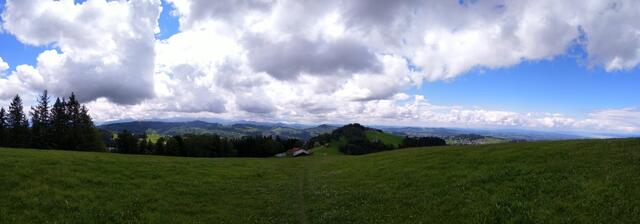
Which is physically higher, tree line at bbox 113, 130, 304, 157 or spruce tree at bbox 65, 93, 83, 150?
spruce tree at bbox 65, 93, 83, 150

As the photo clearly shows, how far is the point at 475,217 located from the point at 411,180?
36.8 feet

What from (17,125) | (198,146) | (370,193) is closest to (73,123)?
(17,125)

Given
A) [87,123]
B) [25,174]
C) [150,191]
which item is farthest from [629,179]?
[87,123]

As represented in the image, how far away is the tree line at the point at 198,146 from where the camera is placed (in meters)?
116

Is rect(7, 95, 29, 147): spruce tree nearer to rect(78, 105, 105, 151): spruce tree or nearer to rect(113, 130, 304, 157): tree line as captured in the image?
rect(78, 105, 105, 151): spruce tree

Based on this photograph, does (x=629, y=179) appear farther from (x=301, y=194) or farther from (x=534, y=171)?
(x=301, y=194)

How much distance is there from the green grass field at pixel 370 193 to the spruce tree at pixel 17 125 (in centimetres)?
8114

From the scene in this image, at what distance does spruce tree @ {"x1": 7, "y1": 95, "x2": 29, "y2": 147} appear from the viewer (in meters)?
95.6

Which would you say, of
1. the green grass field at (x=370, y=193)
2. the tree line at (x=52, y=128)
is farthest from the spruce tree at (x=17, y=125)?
the green grass field at (x=370, y=193)

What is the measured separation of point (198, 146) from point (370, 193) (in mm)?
104623

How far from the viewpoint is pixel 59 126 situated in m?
95.8

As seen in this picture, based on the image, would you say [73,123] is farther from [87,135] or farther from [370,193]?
[370,193]

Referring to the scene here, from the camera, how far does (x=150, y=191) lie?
25922mm

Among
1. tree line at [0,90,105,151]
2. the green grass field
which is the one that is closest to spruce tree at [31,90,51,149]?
tree line at [0,90,105,151]
